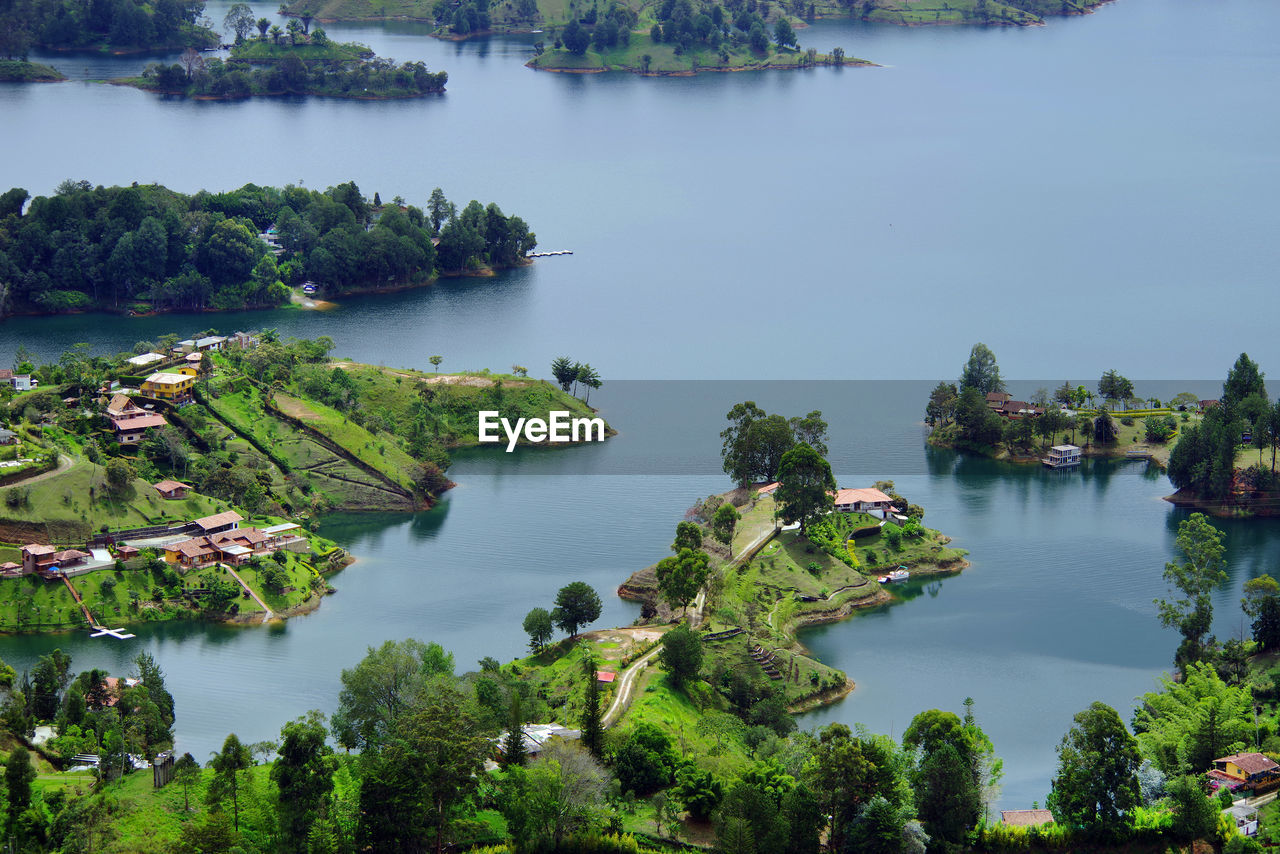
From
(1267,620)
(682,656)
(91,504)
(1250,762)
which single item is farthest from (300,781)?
(1267,620)

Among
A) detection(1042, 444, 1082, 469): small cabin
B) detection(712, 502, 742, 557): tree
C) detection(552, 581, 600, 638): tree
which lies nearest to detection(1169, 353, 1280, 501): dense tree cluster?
detection(1042, 444, 1082, 469): small cabin

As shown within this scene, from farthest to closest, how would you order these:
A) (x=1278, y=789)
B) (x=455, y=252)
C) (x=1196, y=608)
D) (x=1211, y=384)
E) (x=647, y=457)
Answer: (x=455, y=252), (x=1211, y=384), (x=647, y=457), (x=1196, y=608), (x=1278, y=789)

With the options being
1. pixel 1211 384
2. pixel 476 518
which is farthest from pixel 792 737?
pixel 1211 384

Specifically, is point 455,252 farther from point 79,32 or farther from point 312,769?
point 79,32

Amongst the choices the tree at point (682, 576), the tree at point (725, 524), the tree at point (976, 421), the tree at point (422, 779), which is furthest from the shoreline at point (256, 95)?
the tree at point (422, 779)

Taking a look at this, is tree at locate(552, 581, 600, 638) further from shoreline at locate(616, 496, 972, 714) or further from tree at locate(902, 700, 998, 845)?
tree at locate(902, 700, 998, 845)
